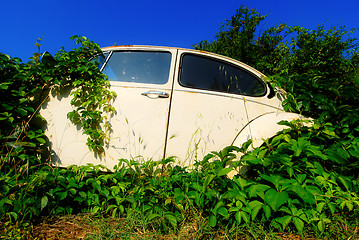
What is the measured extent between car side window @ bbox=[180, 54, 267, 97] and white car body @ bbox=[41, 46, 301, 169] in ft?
0.09

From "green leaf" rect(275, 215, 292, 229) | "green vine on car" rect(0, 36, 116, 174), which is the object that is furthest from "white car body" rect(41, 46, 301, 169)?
"green leaf" rect(275, 215, 292, 229)

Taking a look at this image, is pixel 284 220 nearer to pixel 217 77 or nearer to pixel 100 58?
pixel 217 77

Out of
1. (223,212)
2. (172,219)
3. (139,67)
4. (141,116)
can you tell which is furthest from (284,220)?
(139,67)

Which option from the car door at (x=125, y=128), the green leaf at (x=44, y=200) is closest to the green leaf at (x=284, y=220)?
the car door at (x=125, y=128)

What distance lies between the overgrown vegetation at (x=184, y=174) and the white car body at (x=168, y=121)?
0.13 meters

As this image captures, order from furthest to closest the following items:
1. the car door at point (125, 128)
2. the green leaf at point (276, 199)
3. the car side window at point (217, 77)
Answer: the car side window at point (217, 77)
the car door at point (125, 128)
the green leaf at point (276, 199)

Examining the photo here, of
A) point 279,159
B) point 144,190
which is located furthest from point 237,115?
point 144,190

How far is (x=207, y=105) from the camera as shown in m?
2.26

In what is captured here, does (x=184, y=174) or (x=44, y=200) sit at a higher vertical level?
(x=184, y=174)

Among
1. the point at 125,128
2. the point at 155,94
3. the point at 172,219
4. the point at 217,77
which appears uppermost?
the point at 217,77

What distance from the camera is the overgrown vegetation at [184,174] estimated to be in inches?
60.0

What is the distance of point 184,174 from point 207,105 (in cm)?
90

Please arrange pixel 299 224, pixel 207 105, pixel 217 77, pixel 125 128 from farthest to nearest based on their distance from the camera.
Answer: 1. pixel 217 77
2. pixel 207 105
3. pixel 125 128
4. pixel 299 224

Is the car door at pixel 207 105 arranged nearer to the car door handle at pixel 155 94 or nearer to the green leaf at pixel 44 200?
the car door handle at pixel 155 94
